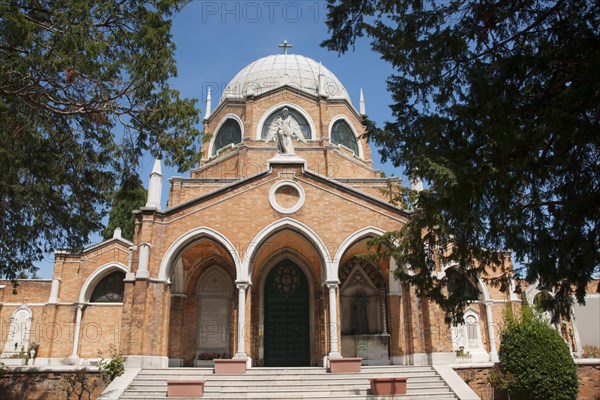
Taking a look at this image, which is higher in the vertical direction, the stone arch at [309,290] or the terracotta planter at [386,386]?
the stone arch at [309,290]

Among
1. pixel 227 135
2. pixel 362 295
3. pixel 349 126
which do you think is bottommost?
pixel 362 295

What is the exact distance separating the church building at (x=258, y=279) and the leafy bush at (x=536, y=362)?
6.56 ft

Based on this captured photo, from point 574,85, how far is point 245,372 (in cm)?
1129

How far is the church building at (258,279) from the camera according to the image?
53.7 feet

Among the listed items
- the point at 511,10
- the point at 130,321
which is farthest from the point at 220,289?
the point at 511,10

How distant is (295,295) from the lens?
63.1 feet

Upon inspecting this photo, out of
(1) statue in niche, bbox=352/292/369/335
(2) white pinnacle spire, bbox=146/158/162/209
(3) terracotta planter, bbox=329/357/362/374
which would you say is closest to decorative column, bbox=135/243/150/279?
(2) white pinnacle spire, bbox=146/158/162/209

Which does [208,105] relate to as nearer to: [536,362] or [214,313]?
[214,313]

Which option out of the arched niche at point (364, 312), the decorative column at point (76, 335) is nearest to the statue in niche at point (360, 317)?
the arched niche at point (364, 312)

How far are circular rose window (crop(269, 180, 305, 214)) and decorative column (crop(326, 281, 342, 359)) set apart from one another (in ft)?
9.25

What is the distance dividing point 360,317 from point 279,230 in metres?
4.71

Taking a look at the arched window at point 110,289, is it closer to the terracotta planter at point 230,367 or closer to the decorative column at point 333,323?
the terracotta planter at point 230,367

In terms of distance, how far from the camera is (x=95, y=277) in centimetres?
2358

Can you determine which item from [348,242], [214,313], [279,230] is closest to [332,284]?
[348,242]
